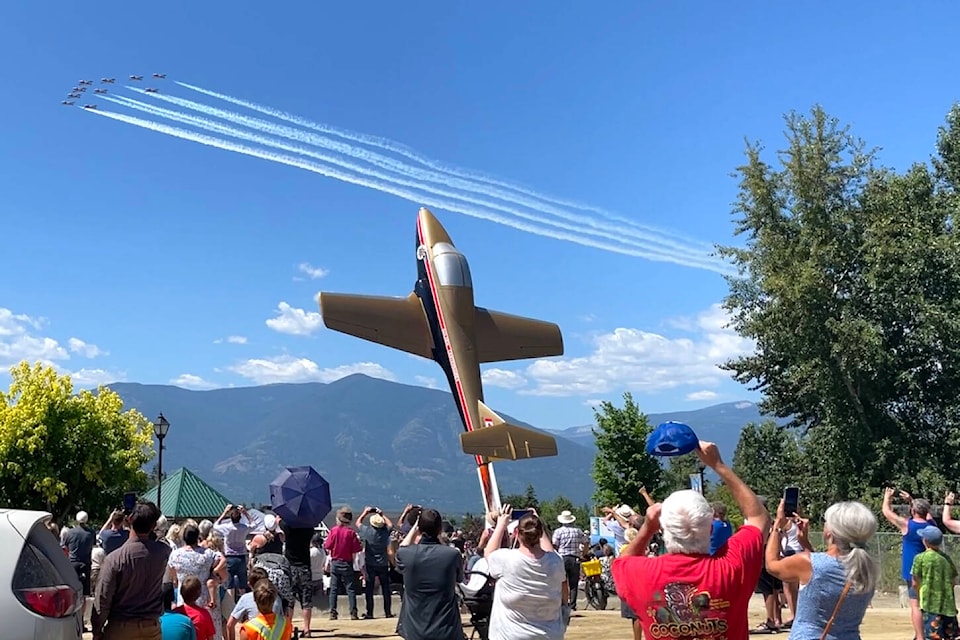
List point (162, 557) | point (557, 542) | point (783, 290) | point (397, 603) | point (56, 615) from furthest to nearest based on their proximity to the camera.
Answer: point (783, 290)
point (397, 603)
point (557, 542)
point (162, 557)
point (56, 615)

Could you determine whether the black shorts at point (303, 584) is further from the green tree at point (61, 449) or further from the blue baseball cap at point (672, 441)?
the green tree at point (61, 449)

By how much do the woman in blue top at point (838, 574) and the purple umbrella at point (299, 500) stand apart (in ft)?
25.2

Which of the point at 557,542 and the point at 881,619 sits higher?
the point at 557,542

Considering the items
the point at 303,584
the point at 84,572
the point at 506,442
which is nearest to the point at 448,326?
the point at 506,442

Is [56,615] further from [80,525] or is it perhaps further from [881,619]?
[881,619]

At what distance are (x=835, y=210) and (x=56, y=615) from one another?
118ft

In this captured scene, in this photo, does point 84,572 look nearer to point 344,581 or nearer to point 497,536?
point 344,581

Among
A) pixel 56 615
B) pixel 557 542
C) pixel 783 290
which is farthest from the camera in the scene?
pixel 783 290

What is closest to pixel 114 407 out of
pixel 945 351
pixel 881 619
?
pixel 945 351

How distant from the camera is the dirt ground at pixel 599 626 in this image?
1298cm

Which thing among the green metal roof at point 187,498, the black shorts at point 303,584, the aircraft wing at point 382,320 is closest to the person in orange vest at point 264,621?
the black shorts at point 303,584

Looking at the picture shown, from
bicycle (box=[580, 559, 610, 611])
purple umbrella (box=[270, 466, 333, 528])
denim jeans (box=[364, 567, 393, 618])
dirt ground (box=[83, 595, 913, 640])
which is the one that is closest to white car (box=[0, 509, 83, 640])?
purple umbrella (box=[270, 466, 333, 528])

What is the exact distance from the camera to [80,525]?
49.4 ft

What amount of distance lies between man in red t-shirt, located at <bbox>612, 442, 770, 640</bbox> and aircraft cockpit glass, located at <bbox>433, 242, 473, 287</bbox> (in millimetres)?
23759
